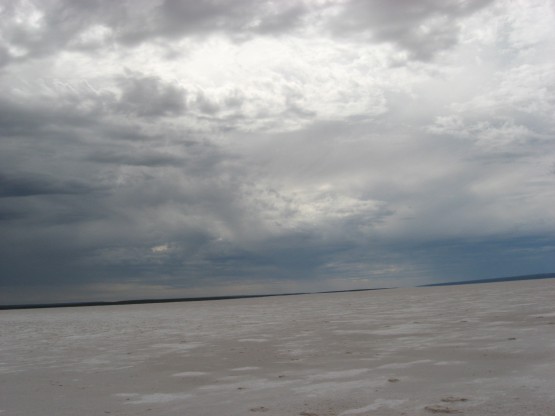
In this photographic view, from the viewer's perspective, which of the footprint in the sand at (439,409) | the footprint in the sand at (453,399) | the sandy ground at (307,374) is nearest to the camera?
the footprint in the sand at (439,409)

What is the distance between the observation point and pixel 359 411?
8656 mm

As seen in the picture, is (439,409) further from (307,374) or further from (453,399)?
(307,374)

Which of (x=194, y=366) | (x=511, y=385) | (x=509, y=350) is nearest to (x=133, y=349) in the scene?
(x=194, y=366)

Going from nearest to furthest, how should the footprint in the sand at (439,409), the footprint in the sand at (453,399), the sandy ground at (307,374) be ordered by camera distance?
the footprint in the sand at (439,409), the footprint in the sand at (453,399), the sandy ground at (307,374)

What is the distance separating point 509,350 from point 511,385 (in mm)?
4441

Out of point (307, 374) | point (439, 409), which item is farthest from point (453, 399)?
point (307, 374)

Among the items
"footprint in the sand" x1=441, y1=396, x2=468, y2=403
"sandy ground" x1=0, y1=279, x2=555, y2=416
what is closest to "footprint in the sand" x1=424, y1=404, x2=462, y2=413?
"sandy ground" x1=0, y1=279, x2=555, y2=416

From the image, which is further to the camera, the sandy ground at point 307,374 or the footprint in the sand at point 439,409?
the sandy ground at point 307,374

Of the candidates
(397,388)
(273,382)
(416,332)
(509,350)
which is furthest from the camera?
(416,332)

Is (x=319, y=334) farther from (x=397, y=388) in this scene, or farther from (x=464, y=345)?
(x=397, y=388)

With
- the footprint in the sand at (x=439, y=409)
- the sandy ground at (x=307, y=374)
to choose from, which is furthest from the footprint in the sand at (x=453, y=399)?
the footprint in the sand at (x=439, y=409)

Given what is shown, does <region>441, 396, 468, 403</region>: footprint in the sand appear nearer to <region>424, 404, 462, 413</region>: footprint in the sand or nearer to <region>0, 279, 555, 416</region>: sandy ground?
<region>0, 279, 555, 416</region>: sandy ground

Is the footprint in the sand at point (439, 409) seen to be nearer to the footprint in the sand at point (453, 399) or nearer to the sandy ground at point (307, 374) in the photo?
the sandy ground at point (307, 374)

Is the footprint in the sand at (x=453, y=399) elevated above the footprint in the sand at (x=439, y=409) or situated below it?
above
